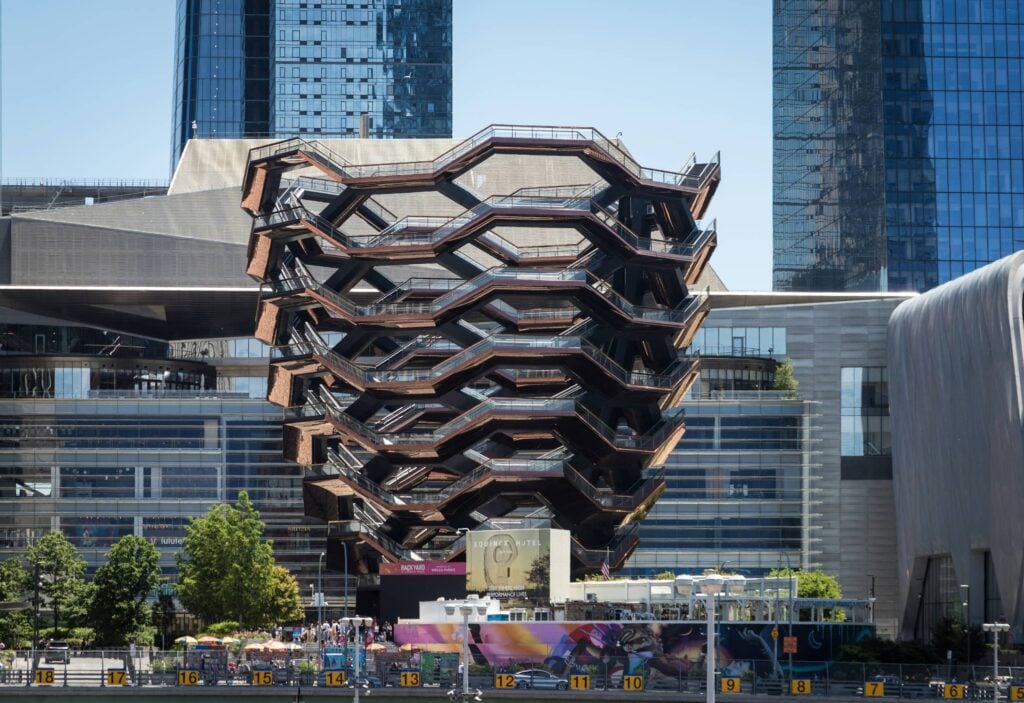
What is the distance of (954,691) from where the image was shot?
A: 101 meters

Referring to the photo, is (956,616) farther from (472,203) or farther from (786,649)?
(472,203)

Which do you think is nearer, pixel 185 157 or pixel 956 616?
pixel 956 616

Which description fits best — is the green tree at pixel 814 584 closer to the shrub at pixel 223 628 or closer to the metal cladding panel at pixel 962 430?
the metal cladding panel at pixel 962 430

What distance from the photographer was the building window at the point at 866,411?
552ft

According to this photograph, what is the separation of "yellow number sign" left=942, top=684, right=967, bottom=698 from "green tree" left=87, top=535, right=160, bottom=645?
60.7 meters

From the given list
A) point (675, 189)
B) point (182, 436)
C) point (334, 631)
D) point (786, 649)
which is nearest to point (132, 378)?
point (182, 436)

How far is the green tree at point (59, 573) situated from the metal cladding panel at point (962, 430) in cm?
5782

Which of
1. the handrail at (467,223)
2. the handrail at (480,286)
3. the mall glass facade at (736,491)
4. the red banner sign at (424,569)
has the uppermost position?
the handrail at (467,223)

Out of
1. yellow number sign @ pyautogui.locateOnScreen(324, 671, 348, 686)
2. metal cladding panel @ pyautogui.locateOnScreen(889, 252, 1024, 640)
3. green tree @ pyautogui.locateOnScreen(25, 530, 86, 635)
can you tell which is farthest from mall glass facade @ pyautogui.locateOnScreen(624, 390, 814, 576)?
yellow number sign @ pyautogui.locateOnScreen(324, 671, 348, 686)

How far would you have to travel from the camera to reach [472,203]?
13575cm

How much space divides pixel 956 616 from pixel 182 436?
2475 inches

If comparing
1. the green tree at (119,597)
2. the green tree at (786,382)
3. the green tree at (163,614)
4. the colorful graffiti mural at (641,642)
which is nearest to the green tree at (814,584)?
the green tree at (786,382)

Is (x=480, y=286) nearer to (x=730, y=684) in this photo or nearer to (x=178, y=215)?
(x=730, y=684)

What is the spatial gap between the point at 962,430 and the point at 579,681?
141ft
